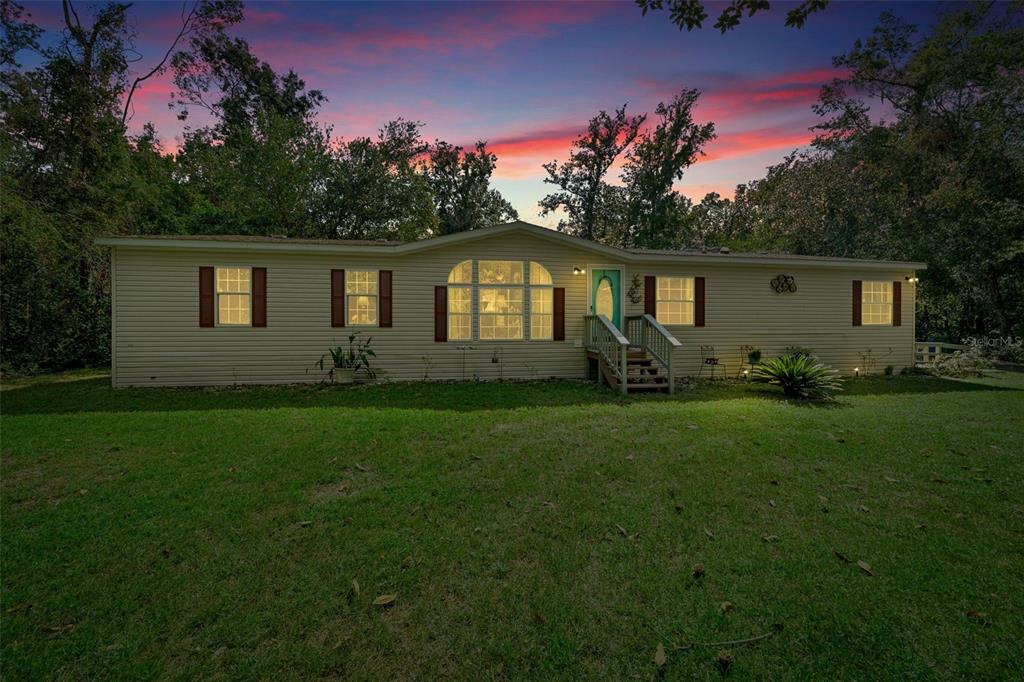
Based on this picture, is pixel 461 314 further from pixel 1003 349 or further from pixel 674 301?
pixel 1003 349

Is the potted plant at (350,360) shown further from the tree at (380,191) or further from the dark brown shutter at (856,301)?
the tree at (380,191)

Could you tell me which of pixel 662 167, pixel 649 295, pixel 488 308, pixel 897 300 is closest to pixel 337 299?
pixel 488 308

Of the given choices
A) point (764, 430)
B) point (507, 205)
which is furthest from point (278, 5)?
point (507, 205)

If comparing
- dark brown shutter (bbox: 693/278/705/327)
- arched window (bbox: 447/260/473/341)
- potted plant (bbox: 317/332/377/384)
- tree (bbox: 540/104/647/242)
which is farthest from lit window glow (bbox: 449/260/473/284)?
tree (bbox: 540/104/647/242)

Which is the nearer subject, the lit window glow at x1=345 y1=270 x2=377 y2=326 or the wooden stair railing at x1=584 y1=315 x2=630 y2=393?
the wooden stair railing at x1=584 y1=315 x2=630 y2=393

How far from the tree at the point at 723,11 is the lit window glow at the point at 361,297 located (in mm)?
7712

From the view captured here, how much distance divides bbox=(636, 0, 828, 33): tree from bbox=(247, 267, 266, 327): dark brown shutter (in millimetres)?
8816

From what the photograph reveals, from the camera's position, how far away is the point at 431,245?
Answer: 10.6 metres

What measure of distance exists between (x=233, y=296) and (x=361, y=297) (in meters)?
2.68

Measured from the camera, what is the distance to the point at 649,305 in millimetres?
11922

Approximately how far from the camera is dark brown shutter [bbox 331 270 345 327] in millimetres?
10562

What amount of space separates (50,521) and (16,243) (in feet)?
35.4

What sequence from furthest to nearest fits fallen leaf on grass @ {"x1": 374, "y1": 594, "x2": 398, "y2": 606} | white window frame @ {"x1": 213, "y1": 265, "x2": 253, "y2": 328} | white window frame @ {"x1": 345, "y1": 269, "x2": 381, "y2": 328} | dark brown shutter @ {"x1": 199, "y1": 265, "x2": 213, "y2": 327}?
white window frame @ {"x1": 345, "y1": 269, "x2": 381, "y2": 328}, white window frame @ {"x1": 213, "y1": 265, "x2": 253, "y2": 328}, dark brown shutter @ {"x1": 199, "y1": 265, "x2": 213, "y2": 327}, fallen leaf on grass @ {"x1": 374, "y1": 594, "x2": 398, "y2": 606}

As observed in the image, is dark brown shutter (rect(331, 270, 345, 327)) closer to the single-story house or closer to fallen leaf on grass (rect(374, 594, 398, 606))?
the single-story house
